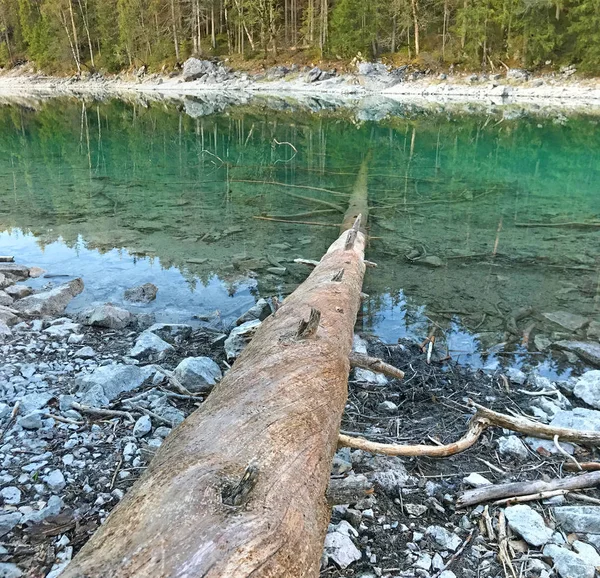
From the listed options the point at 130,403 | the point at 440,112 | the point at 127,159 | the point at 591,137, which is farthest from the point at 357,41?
the point at 130,403

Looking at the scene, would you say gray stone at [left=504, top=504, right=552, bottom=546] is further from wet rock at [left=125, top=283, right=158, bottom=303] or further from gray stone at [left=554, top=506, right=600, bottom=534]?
wet rock at [left=125, top=283, right=158, bottom=303]

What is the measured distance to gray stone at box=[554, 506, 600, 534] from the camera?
11.1 feet

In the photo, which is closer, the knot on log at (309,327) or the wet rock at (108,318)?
the knot on log at (309,327)

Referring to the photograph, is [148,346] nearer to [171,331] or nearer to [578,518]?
[171,331]

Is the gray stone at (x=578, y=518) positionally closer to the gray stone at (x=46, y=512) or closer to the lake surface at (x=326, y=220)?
the lake surface at (x=326, y=220)

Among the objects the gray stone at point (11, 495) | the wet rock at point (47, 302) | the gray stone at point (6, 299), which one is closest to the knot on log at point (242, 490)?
the gray stone at point (11, 495)

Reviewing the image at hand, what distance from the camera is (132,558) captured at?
190 centimetres

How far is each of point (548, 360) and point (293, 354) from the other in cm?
418

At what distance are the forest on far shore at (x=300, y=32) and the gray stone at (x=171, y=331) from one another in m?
49.6

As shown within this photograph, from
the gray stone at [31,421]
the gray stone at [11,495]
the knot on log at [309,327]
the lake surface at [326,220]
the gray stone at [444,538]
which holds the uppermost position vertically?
the knot on log at [309,327]

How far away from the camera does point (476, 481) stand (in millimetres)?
3975

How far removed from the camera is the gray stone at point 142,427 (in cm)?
436

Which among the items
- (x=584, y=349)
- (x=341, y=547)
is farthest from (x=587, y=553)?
(x=584, y=349)

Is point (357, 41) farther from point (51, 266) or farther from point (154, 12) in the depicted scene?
point (51, 266)
